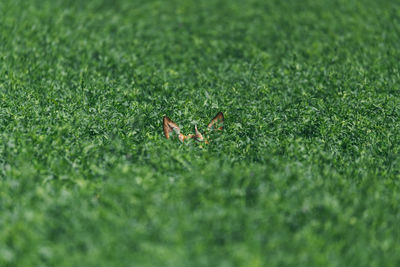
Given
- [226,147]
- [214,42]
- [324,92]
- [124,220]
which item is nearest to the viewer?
[124,220]

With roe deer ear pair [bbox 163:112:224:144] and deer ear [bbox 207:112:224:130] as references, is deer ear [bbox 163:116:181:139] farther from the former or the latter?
deer ear [bbox 207:112:224:130]

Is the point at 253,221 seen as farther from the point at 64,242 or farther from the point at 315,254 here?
the point at 64,242

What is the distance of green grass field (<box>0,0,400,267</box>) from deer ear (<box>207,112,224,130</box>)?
0.46 feet

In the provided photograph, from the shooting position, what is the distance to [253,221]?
132 inches

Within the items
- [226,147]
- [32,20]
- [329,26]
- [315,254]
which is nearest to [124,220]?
[315,254]

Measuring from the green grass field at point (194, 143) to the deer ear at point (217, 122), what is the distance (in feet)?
0.46

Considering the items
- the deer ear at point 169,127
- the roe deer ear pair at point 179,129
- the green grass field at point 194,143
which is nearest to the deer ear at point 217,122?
the roe deer ear pair at point 179,129

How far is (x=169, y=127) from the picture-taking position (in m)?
4.95

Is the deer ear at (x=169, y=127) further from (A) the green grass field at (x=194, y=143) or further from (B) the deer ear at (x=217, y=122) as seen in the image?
(B) the deer ear at (x=217, y=122)

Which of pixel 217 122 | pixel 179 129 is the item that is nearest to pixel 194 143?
pixel 179 129

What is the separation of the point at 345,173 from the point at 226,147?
114cm

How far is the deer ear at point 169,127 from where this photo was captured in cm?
490

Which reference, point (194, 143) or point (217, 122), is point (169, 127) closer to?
point (194, 143)

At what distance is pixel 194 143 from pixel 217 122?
17.2 inches
